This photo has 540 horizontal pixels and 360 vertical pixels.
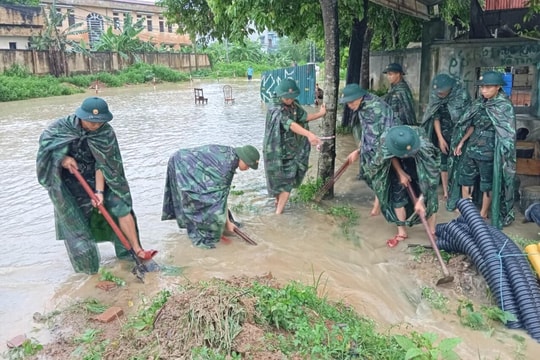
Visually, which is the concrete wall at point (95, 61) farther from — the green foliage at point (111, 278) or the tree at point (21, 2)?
the green foliage at point (111, 278)

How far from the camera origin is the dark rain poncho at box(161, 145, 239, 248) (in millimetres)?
4840

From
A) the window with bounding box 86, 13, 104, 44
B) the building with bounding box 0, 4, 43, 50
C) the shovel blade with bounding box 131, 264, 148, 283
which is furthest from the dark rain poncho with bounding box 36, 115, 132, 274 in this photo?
the window with bounding box 86, 13, 104, 44

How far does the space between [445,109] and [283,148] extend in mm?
2202

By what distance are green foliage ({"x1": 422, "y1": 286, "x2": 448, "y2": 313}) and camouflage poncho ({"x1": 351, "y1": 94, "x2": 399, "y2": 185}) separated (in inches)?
62.7

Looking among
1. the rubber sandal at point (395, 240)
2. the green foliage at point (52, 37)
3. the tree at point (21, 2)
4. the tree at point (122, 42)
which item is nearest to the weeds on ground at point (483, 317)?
the rubber sandal at point (395, 240)

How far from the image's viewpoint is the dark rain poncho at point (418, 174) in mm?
4934

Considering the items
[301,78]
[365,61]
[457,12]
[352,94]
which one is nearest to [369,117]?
[352,94]

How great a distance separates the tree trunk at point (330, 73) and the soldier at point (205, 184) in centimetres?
170

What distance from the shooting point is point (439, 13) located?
7.95m

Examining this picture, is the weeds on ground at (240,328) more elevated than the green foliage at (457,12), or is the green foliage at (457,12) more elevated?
the green foliage at (457,12)

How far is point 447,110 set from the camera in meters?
6.38

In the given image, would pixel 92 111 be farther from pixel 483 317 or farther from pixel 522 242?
pixel 522 242

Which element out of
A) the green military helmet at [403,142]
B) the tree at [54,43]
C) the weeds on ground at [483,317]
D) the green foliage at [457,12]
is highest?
the tree at [54,43]

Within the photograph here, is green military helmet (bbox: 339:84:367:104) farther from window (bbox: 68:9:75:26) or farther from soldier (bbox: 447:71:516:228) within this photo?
window (bbox: 68:9:75:26)
